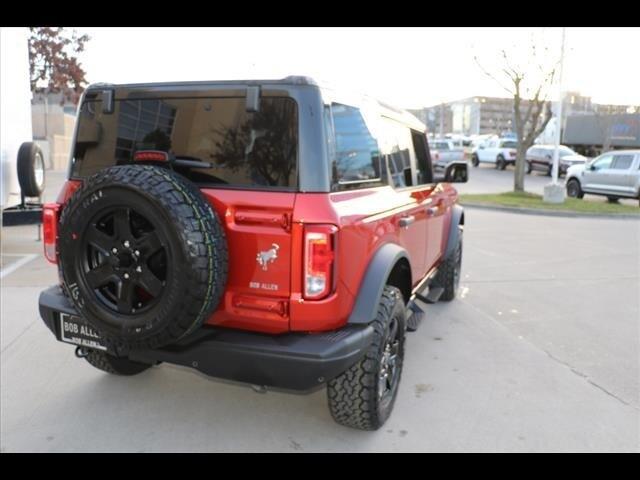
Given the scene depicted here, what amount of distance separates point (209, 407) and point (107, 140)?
1749 mm

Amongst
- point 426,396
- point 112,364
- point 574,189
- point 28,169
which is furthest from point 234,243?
point 574,189

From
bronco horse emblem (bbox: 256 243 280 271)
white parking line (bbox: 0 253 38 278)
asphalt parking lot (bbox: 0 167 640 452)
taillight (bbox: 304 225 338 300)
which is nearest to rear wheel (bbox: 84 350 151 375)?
asphalt parking lot (bbox: 0 167 640 452)

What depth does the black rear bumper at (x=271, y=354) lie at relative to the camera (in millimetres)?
2486

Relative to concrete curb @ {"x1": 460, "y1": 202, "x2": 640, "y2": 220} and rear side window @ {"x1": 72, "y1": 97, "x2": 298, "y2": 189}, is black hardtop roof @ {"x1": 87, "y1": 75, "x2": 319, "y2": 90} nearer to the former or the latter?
rear side window @ {"x1": 72, "y1": 97, "x2": 298, "y2": 189}

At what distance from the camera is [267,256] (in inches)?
102

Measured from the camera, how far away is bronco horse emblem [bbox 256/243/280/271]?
8.42 feet

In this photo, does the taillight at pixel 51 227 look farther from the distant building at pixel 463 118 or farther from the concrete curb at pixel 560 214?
the distant building at pixel 463 118

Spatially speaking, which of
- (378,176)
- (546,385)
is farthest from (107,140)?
(546,385)

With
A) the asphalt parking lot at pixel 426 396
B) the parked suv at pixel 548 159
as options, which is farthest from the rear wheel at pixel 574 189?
the asphalt parking lot at pixel 426 396

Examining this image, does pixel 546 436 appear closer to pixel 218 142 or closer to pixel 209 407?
pixel 209 407

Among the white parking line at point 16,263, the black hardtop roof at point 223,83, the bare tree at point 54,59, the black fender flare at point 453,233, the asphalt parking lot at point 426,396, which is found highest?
the bare tree at point 54,59

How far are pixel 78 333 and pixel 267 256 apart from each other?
3.92 ft

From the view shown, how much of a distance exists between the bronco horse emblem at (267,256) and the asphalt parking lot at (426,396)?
715 mm
